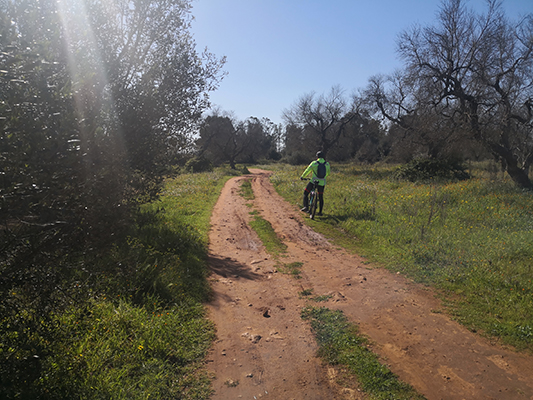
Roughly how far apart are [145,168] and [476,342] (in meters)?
6.46

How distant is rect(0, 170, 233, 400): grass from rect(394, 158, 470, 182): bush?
18081mm

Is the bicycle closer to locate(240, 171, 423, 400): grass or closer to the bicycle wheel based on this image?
the bicycle wheel

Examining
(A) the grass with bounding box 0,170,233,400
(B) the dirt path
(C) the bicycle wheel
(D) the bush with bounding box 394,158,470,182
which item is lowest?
(B) the dirt path

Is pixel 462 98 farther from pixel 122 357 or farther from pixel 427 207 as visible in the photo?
pixel 122 357

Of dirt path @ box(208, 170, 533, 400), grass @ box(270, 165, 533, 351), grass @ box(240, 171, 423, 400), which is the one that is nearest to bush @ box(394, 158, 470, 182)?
grass @ box(270, 165, 533, 351)

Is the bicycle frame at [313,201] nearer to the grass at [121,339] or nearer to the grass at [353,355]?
the grass at [121,339]

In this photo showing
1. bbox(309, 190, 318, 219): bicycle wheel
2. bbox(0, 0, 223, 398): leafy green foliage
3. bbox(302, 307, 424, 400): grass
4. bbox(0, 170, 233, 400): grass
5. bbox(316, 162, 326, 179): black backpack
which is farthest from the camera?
bbox(316, 162, 326, 179): black backpack

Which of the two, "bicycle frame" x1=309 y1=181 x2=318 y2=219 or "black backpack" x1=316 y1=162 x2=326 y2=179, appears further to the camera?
"black backpack" x1=316 y1=162 x2=326 y2=179

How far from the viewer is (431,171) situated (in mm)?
21031

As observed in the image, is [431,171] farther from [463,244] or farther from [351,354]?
[351,354]

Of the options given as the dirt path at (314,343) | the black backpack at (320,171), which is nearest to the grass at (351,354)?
the dirt path at (314,343)

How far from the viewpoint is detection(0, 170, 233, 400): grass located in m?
2.84

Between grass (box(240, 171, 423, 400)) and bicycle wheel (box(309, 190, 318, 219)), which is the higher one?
bicycle wheel (box(309, 190, 318, 219))

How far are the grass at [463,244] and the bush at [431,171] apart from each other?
6167 mm
